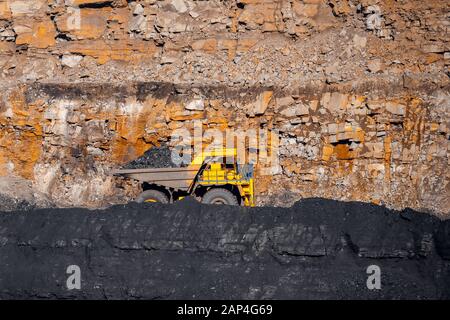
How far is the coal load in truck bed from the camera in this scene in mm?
14633

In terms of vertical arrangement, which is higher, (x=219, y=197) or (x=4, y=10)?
(x=4, y=10)

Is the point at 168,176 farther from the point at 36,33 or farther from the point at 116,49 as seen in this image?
the point at 36,33

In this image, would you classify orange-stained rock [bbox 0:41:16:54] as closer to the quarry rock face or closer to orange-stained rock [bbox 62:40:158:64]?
the quarry rock face

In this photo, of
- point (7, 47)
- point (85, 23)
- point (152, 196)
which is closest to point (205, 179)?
point (152, 196)

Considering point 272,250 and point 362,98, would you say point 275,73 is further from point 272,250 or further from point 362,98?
point 272,250

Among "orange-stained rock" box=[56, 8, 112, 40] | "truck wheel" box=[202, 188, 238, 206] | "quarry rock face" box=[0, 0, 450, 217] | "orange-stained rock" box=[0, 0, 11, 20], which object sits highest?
"orange-stained rock" box=[0, 0, 11, 20]

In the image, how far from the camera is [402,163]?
1467 cm

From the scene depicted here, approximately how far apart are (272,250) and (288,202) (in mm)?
3801

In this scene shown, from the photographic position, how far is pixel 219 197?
1332cm

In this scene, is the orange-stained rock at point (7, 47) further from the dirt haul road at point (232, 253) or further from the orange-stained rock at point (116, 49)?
the dirt haul road at point (232, 253)

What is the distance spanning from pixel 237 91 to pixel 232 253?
17.4 feet

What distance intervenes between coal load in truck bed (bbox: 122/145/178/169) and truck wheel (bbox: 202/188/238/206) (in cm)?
149

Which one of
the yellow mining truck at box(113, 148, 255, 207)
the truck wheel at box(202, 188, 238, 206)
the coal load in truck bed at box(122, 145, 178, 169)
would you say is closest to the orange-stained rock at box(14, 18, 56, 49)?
the coal load in truck bed at box(122, 145, 178, 169)

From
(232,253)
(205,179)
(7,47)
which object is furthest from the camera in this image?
(7,47)
